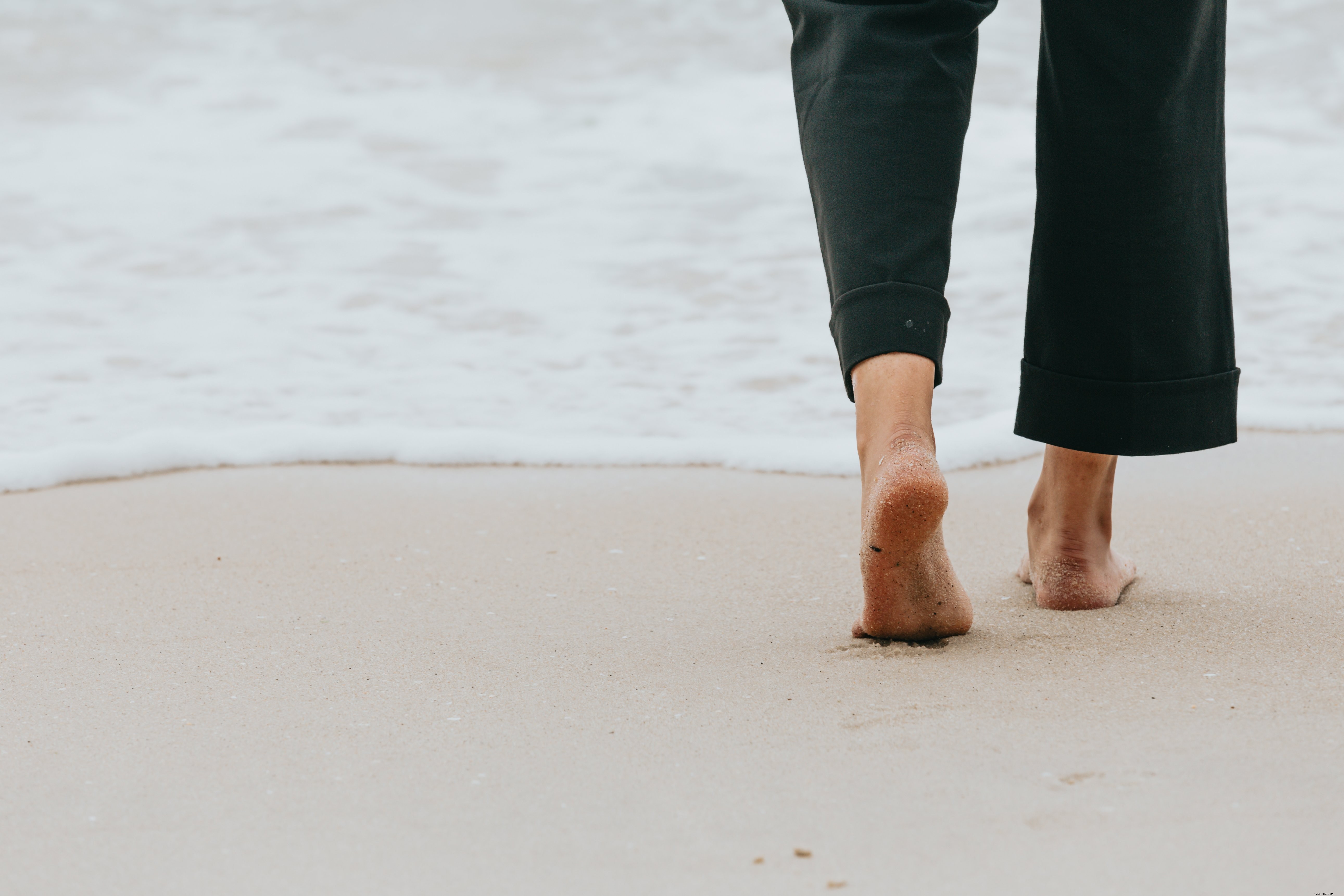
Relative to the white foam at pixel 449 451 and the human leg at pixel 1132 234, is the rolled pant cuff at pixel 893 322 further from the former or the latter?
the white foam at pixel 449 451

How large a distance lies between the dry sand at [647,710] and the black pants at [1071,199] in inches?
9.9

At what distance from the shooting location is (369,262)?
3697 mm

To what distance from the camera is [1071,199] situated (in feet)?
4.42

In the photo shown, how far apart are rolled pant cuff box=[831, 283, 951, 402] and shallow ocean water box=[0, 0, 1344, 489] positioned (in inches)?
41.3

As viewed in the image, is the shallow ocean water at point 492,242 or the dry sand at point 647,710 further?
the shallow ocean water at point 492,242

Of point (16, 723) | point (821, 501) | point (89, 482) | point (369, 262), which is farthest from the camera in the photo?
point (369, 262)

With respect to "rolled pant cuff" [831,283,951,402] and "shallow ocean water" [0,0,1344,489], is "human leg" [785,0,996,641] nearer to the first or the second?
"rolled pant cuff" [831,283,951,402]

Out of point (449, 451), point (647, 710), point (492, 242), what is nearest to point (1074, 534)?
point (647, 710)

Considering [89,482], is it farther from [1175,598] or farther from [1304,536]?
[1304,536]

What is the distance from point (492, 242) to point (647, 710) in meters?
3.02

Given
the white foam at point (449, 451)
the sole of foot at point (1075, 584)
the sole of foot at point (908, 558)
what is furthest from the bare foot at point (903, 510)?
the white foam at point (449, 451)

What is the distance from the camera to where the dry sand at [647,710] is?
85cm

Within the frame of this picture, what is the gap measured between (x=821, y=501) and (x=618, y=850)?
1.22m

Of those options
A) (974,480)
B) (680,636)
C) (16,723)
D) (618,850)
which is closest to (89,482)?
(16,723)
